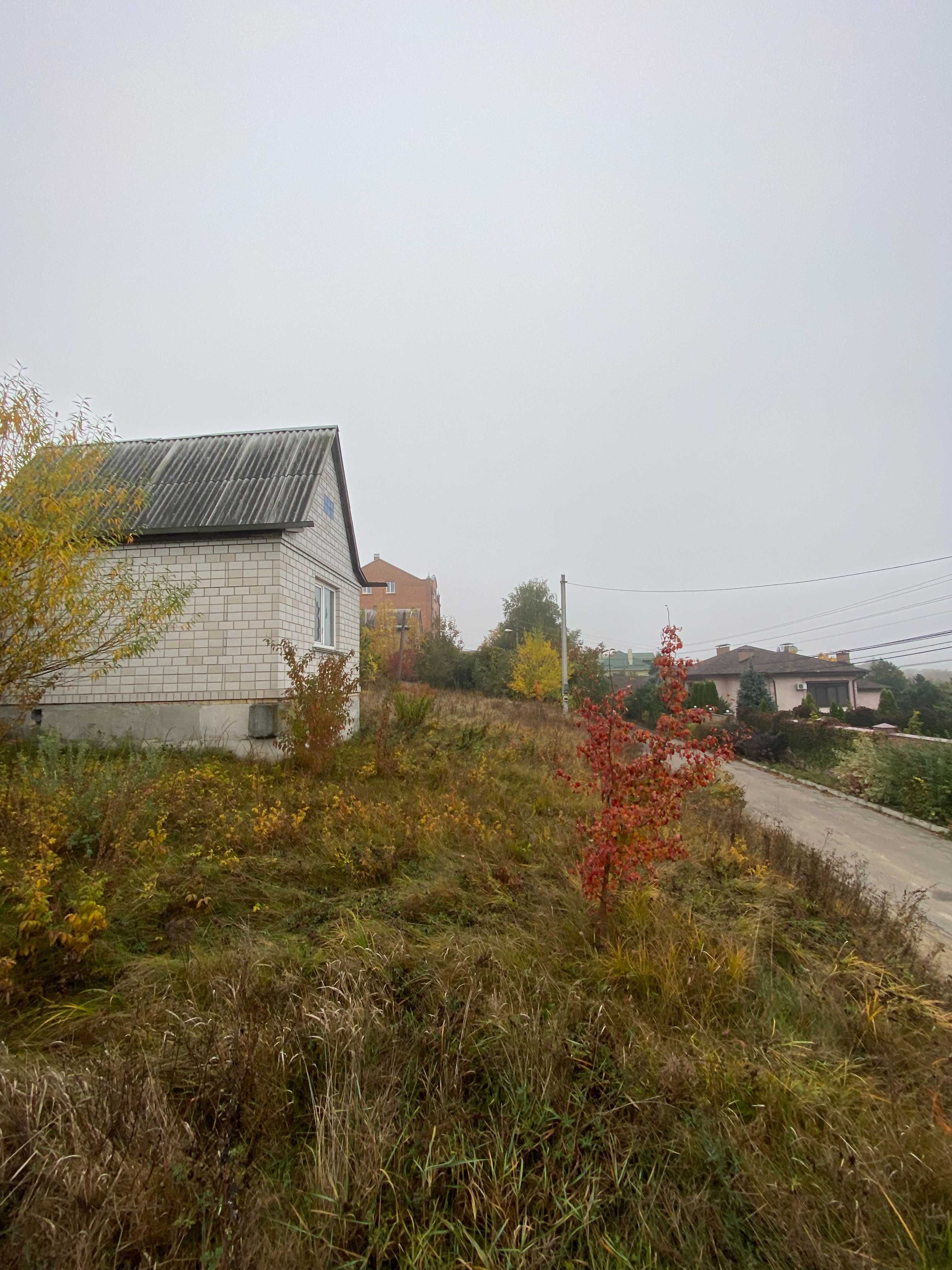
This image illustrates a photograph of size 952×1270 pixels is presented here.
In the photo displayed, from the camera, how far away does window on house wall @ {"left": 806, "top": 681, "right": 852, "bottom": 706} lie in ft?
123

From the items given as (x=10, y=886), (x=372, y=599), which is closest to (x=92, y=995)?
(x=10, y=886)

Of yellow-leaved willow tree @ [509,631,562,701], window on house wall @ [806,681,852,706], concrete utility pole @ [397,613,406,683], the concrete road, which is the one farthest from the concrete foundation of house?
window on house wall @ [806,681,852,706]

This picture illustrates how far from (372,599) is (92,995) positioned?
50.2 m

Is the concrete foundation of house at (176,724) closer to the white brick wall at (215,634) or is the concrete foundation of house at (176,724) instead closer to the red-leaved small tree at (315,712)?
the white brick wall at (215,634)

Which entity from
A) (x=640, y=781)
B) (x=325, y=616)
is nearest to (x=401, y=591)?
(x=325, y=616)

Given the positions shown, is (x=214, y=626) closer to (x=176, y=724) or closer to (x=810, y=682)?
(x=176, y=724)

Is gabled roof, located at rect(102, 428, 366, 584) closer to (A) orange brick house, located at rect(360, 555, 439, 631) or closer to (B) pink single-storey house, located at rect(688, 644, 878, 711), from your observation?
(B) pink single-storey house, located at rect(688, 644, 878, 711)

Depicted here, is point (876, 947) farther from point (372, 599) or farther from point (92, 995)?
point (372, 599)

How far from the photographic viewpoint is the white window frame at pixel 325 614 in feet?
34.8

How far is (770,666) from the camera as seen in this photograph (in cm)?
3978

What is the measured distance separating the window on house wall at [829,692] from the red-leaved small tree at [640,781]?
3934 cm

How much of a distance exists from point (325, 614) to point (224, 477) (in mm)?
3037

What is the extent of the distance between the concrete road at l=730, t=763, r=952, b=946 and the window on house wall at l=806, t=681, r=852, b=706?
27.7 meters

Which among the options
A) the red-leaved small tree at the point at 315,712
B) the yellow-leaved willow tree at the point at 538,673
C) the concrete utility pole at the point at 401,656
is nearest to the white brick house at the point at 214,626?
the red-leaved small tree at the point at 315,712
